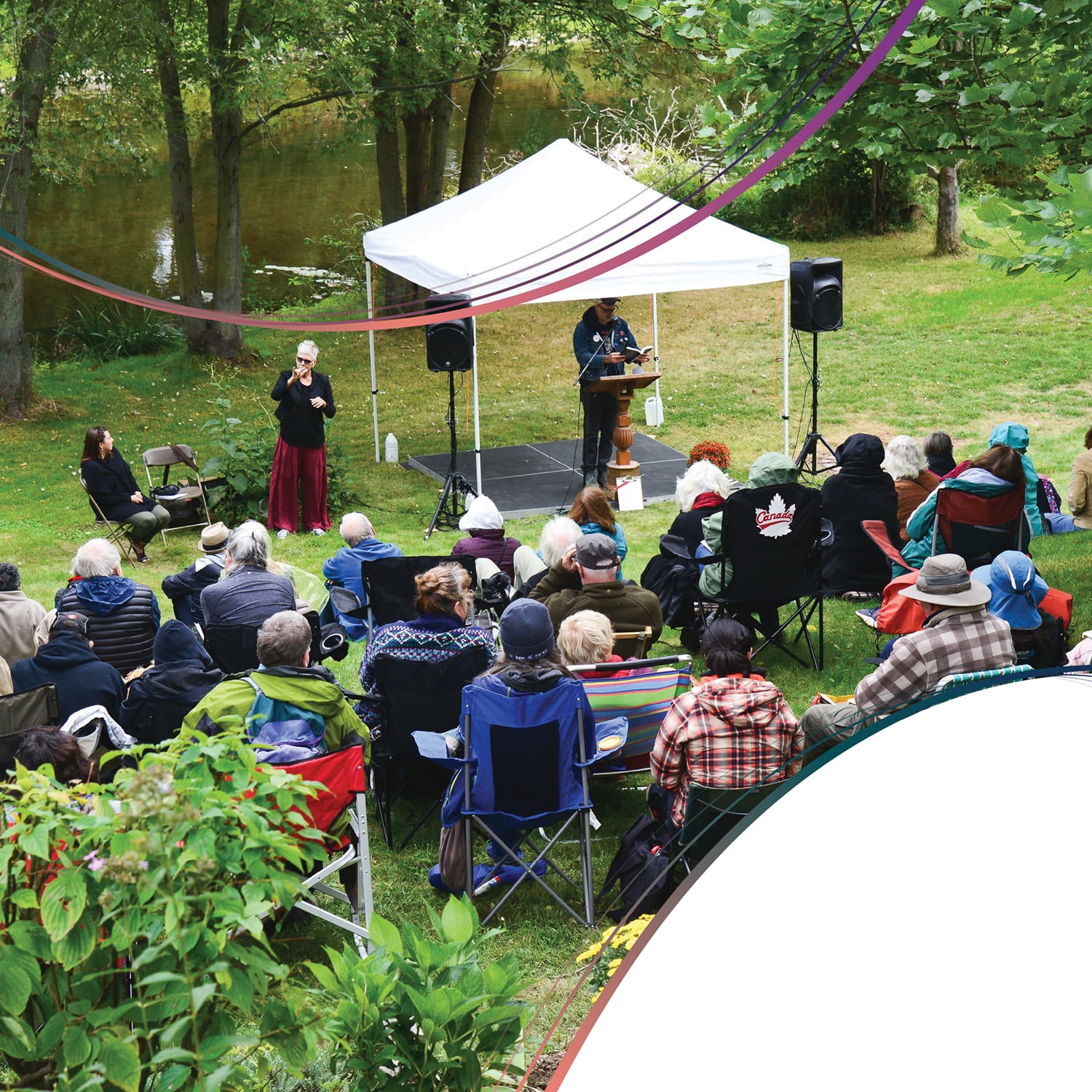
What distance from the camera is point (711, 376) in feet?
49.6

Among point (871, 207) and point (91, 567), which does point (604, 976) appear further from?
point (871, 207)

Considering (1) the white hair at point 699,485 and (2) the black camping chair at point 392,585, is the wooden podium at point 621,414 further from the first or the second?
(2) the black camping chair at point 392,585

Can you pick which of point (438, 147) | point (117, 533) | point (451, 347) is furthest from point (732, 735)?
point (438, 147)

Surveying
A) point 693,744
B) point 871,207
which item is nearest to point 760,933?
point 693,744

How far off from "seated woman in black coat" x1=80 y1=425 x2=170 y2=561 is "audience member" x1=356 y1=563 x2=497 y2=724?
4885 mm

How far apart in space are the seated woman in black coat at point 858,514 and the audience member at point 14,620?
13.2ft

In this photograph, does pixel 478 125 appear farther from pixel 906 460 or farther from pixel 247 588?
pixel 247 588

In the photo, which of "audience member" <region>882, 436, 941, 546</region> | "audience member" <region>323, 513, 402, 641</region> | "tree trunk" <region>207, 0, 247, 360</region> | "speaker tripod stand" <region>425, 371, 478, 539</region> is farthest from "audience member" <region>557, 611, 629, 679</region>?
"tree trunk" <region>207, 0, 247, 360</region>

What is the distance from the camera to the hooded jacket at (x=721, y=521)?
6133 mm

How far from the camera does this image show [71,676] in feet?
15.8

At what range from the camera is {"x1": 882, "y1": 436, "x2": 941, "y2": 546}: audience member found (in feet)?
24.1

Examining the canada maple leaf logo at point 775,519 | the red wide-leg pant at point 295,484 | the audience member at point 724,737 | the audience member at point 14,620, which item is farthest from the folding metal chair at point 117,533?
the audience member at point 724,737

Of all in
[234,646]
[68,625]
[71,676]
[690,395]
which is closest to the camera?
[71,676]

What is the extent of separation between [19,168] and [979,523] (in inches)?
409
